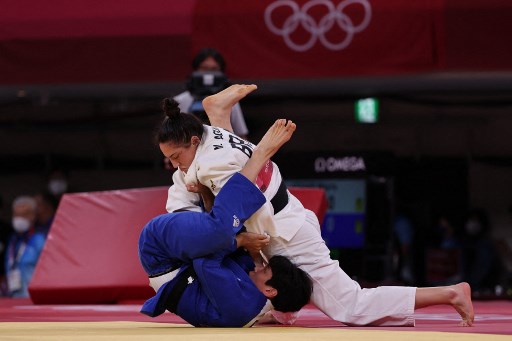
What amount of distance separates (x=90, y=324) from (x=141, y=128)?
7418 millimetres

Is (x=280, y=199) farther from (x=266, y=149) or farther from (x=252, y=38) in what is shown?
(x=252, y=38)

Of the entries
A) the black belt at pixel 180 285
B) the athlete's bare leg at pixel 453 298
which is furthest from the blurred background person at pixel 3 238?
the athlete's bare leg at pixel 453 298

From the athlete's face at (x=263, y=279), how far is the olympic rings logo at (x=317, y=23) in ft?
15.7

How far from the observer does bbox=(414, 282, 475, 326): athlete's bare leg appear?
4.36 metres

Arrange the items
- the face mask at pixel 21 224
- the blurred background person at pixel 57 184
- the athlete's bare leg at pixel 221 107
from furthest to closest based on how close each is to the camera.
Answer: the blurred background person at pixel 57 184
the face mask at pixel 21 224
the athlete's bare leg at pixel 221 107

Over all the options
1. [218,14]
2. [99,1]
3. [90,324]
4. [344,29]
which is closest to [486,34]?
[344,29]

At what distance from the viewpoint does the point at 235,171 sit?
Result: 439cm

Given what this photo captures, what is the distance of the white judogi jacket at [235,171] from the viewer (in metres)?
4.39

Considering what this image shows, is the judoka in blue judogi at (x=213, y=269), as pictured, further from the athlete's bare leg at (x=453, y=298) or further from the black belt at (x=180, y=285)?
the athlete's bare leg at (x=453, y=298)

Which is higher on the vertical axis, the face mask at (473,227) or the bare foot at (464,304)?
the face mask at (473,227)

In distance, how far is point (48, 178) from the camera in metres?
12.1

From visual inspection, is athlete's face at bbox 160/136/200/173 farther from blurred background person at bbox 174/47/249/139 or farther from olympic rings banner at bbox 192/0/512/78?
olympic rings banner at bbox 192/0/512/78

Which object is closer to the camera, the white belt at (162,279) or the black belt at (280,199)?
the white belt at (162,279)

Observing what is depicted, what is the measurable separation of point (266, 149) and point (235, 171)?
0.15m
